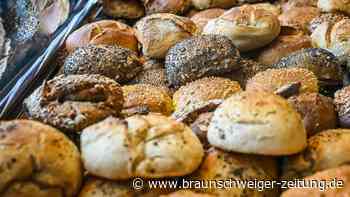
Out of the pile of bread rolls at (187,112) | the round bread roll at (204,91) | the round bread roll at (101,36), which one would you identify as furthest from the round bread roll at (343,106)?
the round bread roll at (101,36)

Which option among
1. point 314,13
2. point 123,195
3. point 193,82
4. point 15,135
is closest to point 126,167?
point 123,195

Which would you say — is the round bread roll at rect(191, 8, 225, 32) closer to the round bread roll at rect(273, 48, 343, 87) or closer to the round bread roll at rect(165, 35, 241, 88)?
the round bread roll at rect(165, 35, 241, 88)

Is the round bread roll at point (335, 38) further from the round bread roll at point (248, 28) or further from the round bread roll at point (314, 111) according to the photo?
the round bread roll at point (314, 111)

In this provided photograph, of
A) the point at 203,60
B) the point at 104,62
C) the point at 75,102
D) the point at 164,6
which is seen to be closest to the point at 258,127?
the point at 75,102

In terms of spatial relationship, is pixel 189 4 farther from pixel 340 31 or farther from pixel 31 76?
pixel 31 76

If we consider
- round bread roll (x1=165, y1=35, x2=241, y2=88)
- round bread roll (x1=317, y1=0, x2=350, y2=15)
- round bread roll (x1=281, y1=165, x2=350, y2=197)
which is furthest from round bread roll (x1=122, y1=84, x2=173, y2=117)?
round bread roll (x1=317, y1=0, x2=350, y2=15)
